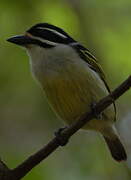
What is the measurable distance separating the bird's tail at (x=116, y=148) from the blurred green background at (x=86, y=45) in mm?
190

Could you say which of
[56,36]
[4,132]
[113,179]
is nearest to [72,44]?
[56,36]

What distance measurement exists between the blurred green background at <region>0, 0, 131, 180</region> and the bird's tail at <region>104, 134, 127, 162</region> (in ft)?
0.62

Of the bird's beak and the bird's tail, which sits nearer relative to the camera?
the bird's beak

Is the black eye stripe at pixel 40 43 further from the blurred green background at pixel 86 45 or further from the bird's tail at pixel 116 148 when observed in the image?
the bird's tail at pixel 116 148

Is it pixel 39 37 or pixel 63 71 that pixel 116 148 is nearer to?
pixel 63 71

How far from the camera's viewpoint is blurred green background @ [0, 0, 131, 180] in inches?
197

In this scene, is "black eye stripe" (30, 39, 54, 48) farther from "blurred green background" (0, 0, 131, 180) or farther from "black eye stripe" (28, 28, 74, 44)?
Result: "blurred green background" (0, 0, 131, 180)

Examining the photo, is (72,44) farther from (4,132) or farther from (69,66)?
(4,132)

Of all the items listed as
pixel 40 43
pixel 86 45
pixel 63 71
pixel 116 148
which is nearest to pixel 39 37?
pixel 40 43

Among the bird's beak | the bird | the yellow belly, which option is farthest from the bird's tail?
the bird's beak

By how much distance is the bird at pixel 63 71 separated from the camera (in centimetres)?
388

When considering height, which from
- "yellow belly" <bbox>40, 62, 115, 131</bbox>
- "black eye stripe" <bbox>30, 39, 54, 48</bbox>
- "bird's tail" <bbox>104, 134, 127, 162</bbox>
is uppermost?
"black eye stripe" <bbox>30, 39, 54, 48</bbox>

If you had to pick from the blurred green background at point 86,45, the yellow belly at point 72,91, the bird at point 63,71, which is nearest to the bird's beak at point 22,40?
the bird at point 63,71

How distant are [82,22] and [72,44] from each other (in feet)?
3.69
